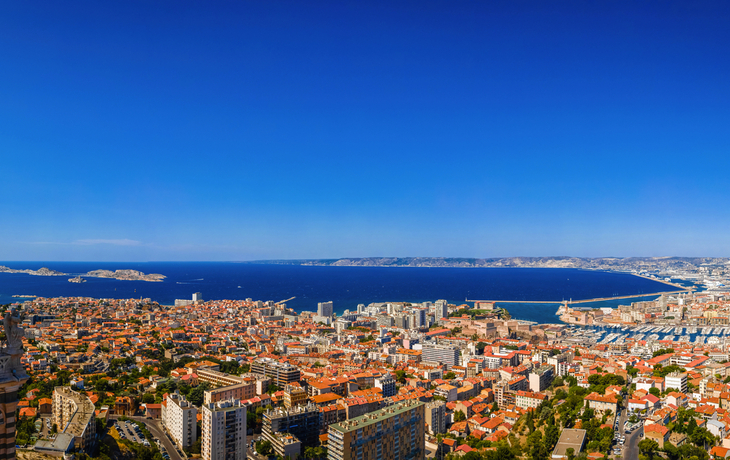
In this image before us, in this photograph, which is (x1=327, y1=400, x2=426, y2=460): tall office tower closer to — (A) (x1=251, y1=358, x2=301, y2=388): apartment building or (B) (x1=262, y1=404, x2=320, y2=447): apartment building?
(B) (x1=262, y1=404, x2=320, y2=447): apartment building

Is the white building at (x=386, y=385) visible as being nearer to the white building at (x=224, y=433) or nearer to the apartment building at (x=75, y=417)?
the white building at (x=224, y=433)

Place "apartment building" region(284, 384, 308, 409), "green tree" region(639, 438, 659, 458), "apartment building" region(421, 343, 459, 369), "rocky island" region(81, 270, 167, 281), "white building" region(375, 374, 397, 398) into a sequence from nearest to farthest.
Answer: "green tree" region(639, 438, 659, 458), "apartment building" region(284, 384, 308, 409), "white building" region(375, 374, 397, 398), "apartment building" region(421, 343, 459, 369), "rocky island" region(81, 270, 167, 281)

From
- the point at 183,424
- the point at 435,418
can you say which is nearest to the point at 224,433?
the point at 183,424

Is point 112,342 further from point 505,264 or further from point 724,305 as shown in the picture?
point 505,264

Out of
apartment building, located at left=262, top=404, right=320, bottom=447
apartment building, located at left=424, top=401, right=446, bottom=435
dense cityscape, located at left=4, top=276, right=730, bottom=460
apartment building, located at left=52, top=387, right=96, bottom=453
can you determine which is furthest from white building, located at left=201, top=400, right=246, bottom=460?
apartment building, located at left=424, top=401, right=446, bottom=435

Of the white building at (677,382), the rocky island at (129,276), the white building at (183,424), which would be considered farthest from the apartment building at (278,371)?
the rocky island at (129,276)

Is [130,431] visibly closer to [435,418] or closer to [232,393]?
[232,393]
